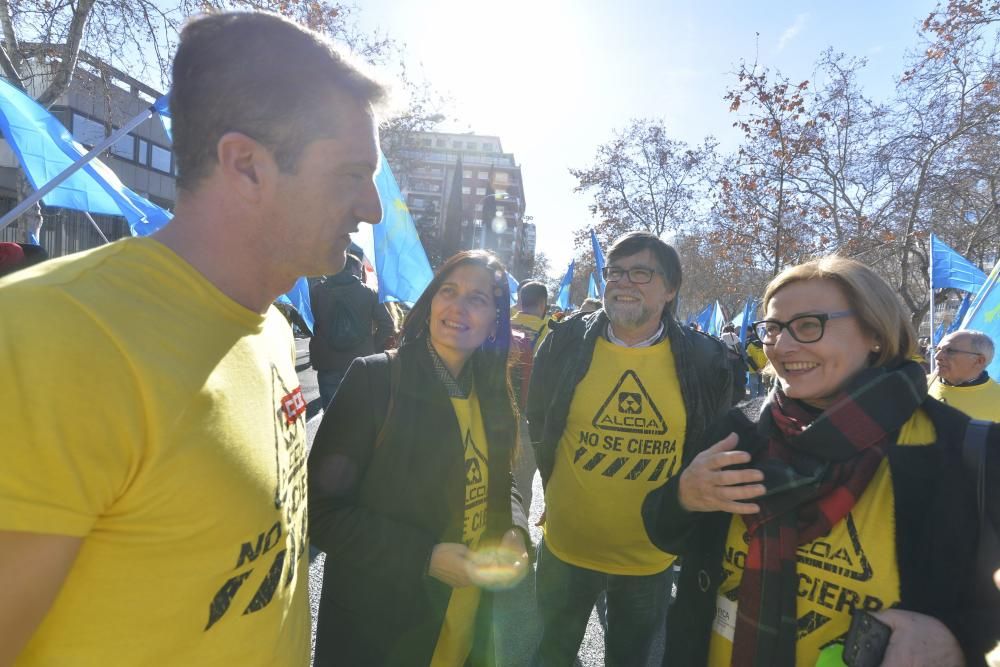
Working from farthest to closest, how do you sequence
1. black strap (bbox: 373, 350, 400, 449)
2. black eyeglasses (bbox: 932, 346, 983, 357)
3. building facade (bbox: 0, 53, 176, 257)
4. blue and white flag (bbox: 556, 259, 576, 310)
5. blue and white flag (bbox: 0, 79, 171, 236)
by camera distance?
building facade (bbox: 0, 53, 176, 257), blue and white flag (bbox: 556, 259, 576, 310), black eyeglasses (bbox: 932, 346, 983, 357), blue and white flag (bbox: 0, 79, 171, 236), black strap (bbox: 373, 350, 400, 449)

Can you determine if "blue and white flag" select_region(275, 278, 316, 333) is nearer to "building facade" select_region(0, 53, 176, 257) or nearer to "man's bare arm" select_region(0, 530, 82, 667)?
"man's bare arm" select_region(0, 530, 82, 667)

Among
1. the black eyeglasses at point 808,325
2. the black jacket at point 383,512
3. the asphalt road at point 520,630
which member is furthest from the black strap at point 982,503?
the asphalt road at point 520,630

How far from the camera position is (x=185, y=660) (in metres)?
0.93

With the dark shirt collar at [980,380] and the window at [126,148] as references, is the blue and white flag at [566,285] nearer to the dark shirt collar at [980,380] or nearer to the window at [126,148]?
the dark shirt collar at [980,380]

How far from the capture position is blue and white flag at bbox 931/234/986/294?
603 cm

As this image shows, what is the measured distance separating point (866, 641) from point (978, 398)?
3622 mm

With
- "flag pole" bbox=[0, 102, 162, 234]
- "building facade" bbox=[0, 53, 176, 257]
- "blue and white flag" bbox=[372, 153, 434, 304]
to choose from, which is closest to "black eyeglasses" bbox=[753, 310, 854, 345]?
"blue and white flag" bbox=[372, 153, 434, 304]

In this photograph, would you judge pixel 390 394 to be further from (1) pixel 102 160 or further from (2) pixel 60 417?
(1) pixel 102 160

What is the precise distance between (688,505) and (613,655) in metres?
1.33

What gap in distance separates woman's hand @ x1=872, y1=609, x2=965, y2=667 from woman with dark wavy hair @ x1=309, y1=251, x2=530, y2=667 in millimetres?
1077

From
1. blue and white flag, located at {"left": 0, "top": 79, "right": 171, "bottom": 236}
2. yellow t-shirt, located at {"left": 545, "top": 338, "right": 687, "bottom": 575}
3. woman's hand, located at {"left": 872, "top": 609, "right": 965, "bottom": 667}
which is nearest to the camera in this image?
woman's hand, located at {"left": 872, "top": 609, "right": 965, "bottom": 667}

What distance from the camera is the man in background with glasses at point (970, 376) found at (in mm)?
3859

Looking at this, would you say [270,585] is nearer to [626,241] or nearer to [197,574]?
[197,574]

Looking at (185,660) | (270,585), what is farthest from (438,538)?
(185,660)
